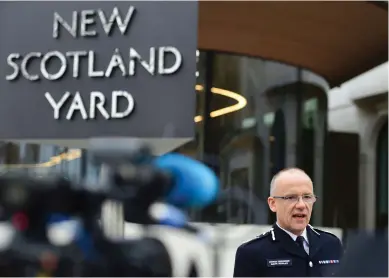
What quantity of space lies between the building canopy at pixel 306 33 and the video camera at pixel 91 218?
1.44 meters

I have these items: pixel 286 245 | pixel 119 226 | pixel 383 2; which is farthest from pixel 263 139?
pixel 286 245

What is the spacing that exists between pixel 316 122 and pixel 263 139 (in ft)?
2.09

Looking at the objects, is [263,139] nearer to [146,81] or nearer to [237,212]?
[237,212]

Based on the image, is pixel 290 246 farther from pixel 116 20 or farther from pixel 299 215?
pixel 116 20

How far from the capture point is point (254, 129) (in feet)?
18.8

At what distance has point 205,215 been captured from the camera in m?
4.64

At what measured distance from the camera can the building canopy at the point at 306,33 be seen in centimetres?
477

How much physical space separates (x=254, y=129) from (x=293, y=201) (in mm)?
4023

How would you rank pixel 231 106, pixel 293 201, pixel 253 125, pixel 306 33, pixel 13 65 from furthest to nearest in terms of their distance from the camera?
pixel 253 125
pixel 231 106
pixel 306 33
pixel 13 65
pixel 293 201

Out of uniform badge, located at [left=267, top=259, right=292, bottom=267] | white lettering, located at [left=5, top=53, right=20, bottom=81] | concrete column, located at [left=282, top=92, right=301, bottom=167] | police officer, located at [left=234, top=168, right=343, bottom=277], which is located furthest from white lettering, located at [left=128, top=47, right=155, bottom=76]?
uniform badge, located at [left=267, top=259, right=292, bottom=267]

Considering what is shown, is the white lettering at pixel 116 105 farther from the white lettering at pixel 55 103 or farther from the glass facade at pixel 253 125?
the glass facade at pixel 253 125

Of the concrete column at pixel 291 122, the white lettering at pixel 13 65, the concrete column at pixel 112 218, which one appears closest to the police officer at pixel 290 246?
the concrete column at pixel 112 218

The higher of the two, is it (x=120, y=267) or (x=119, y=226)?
(x=119, y=226)

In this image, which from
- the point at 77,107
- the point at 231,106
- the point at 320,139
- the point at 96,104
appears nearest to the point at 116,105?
the point at 96,104
